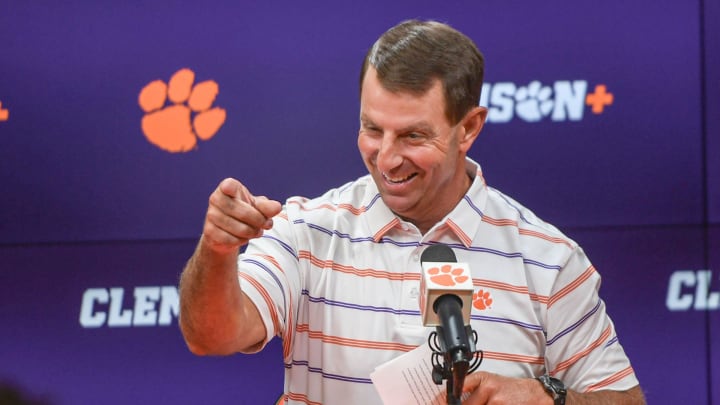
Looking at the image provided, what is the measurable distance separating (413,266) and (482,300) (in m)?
0.16

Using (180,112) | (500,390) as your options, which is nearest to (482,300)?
(500,390)

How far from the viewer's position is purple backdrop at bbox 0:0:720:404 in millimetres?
3047

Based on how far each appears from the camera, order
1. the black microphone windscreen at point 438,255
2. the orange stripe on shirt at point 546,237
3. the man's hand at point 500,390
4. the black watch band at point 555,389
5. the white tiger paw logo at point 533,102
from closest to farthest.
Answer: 1. the black microphone windscreen at point 438,255
2. the man's hand at point 500,390
3. the black watch band at point 555,389
4. the orange stripe on shirt at point 546,237
5. the white tiger paw logo at point 533,102

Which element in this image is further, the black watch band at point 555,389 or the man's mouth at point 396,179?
the man's mouth at point 396,179

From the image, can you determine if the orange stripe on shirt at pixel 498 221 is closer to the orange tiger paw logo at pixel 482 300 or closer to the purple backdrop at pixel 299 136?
the orange tiger paw logo at pixel 482 300

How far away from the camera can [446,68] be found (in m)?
2.10

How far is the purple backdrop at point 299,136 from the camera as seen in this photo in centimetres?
305

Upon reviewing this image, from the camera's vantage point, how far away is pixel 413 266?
2146 millimetres

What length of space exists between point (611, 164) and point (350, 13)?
895mm

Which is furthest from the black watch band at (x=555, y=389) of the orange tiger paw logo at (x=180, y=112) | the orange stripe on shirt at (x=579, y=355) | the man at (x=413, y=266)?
the orange tiger paw logo at (x=180, y=112)

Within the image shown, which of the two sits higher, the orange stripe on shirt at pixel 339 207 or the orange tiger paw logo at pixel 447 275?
the orange stripe on shirt at pixel 339 207

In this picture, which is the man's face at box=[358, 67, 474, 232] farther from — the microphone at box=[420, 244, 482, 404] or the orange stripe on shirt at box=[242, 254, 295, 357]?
the microphone at box=[420, 244, 482, 404]

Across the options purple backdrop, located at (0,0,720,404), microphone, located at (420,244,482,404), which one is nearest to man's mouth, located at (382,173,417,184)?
microphone, located at (420,244,482,404)

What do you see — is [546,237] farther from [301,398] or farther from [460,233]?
[301,398]
